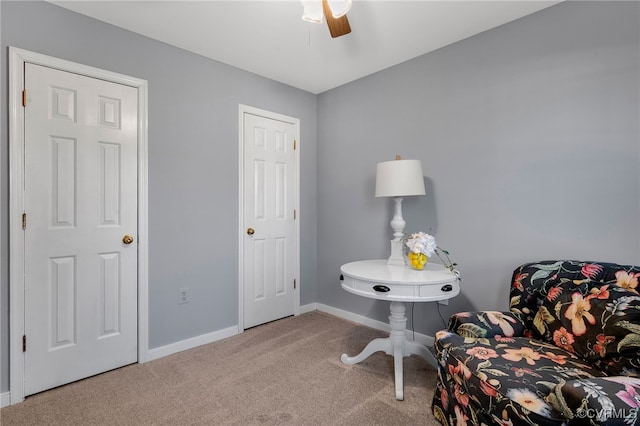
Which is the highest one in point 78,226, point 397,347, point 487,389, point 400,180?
point 400,180

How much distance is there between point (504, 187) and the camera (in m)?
2.18

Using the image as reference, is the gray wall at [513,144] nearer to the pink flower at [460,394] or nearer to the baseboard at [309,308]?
the baseboard at [309,308]

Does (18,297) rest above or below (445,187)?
below

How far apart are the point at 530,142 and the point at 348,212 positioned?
1.67m

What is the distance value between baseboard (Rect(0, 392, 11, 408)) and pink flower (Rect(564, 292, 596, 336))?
3078mm

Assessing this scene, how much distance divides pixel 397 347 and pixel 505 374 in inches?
33.0

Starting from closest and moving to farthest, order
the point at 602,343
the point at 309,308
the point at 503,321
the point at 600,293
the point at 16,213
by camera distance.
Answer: the point at 602,343
the point at 600,293
the point at 503,321
the point at 16,213
the point at 309,308

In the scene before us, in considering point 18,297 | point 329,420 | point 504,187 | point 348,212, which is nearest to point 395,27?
point 504,187

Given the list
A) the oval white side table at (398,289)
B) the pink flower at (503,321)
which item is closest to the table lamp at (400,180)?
the oval white side table at (398,289)

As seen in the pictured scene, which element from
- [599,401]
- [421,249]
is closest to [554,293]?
[421,249]

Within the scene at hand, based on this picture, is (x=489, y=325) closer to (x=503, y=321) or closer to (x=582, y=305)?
(x=503, y=321)

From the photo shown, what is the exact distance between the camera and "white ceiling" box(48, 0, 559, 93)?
6.48 feet

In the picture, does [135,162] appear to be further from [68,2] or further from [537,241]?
[537,241]

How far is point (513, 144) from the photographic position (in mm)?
2139
